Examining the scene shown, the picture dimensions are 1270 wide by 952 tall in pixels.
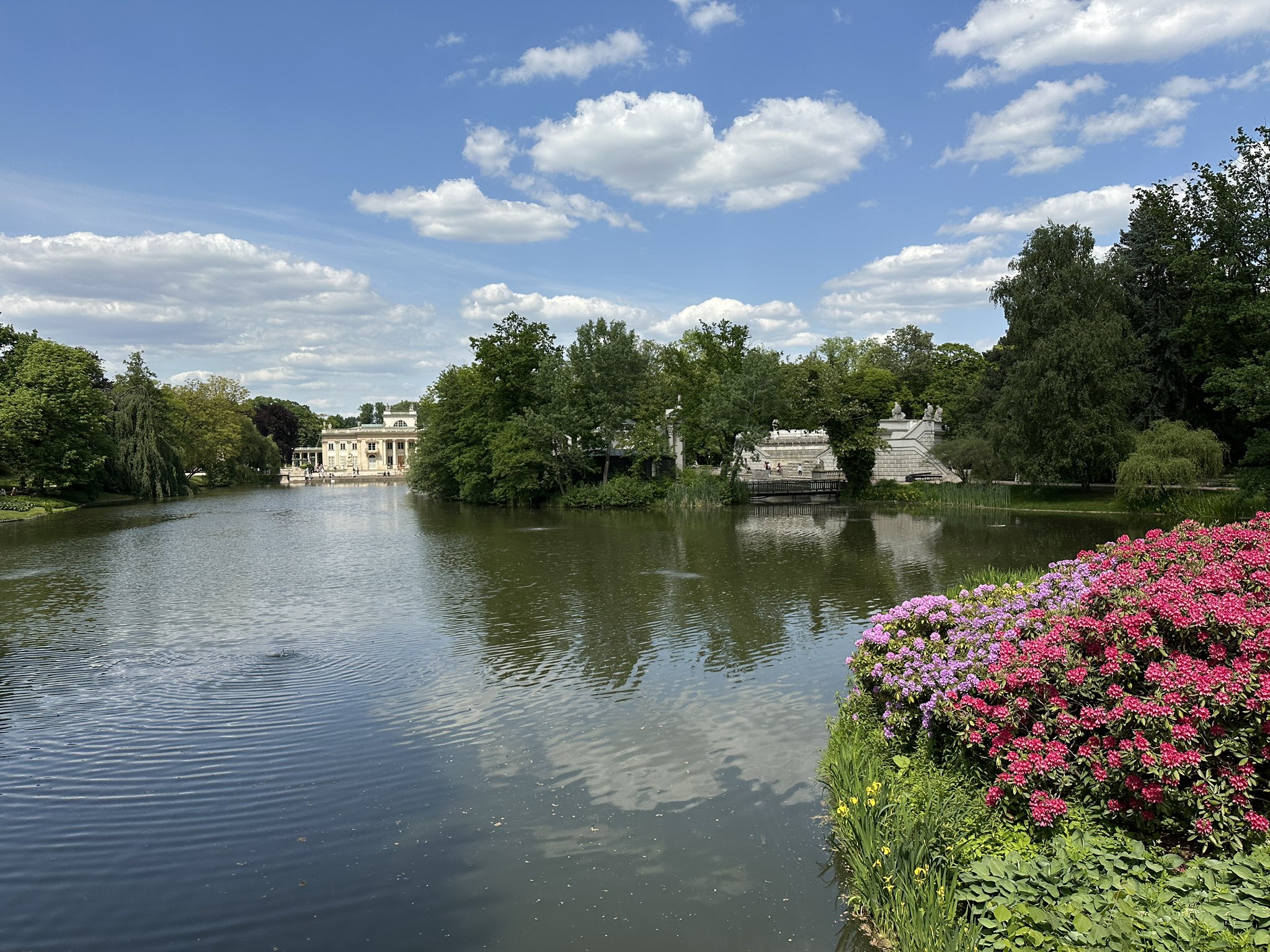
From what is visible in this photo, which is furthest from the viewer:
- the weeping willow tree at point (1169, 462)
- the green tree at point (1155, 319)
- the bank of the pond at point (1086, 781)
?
the green tree at point (1155, 319)

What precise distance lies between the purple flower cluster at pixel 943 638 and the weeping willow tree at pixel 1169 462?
1014 inches

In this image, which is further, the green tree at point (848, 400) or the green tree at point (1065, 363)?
the green tree at point (848, 400)

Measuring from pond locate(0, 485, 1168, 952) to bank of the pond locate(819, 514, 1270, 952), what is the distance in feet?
2.32

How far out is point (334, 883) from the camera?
5746 mm

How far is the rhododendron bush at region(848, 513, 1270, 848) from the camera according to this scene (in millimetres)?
4770

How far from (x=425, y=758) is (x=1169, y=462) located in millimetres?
30554

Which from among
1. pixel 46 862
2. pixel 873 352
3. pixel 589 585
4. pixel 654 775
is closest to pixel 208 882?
pixel 46 862

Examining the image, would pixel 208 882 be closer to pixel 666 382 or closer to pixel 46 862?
pixel 46 862

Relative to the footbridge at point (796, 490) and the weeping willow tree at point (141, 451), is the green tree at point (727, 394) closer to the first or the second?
the footbridge at point (796, 490)

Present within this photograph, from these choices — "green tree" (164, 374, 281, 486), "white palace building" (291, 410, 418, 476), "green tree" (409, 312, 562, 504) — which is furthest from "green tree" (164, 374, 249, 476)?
"white palace building" (291, 410, 418, 476)

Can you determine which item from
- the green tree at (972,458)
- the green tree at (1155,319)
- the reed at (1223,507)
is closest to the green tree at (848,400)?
the green tree at (972,458)

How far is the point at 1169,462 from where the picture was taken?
29344 millimetres

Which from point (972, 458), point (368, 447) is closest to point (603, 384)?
point (972, 458)

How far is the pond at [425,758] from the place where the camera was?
539 centimetres
